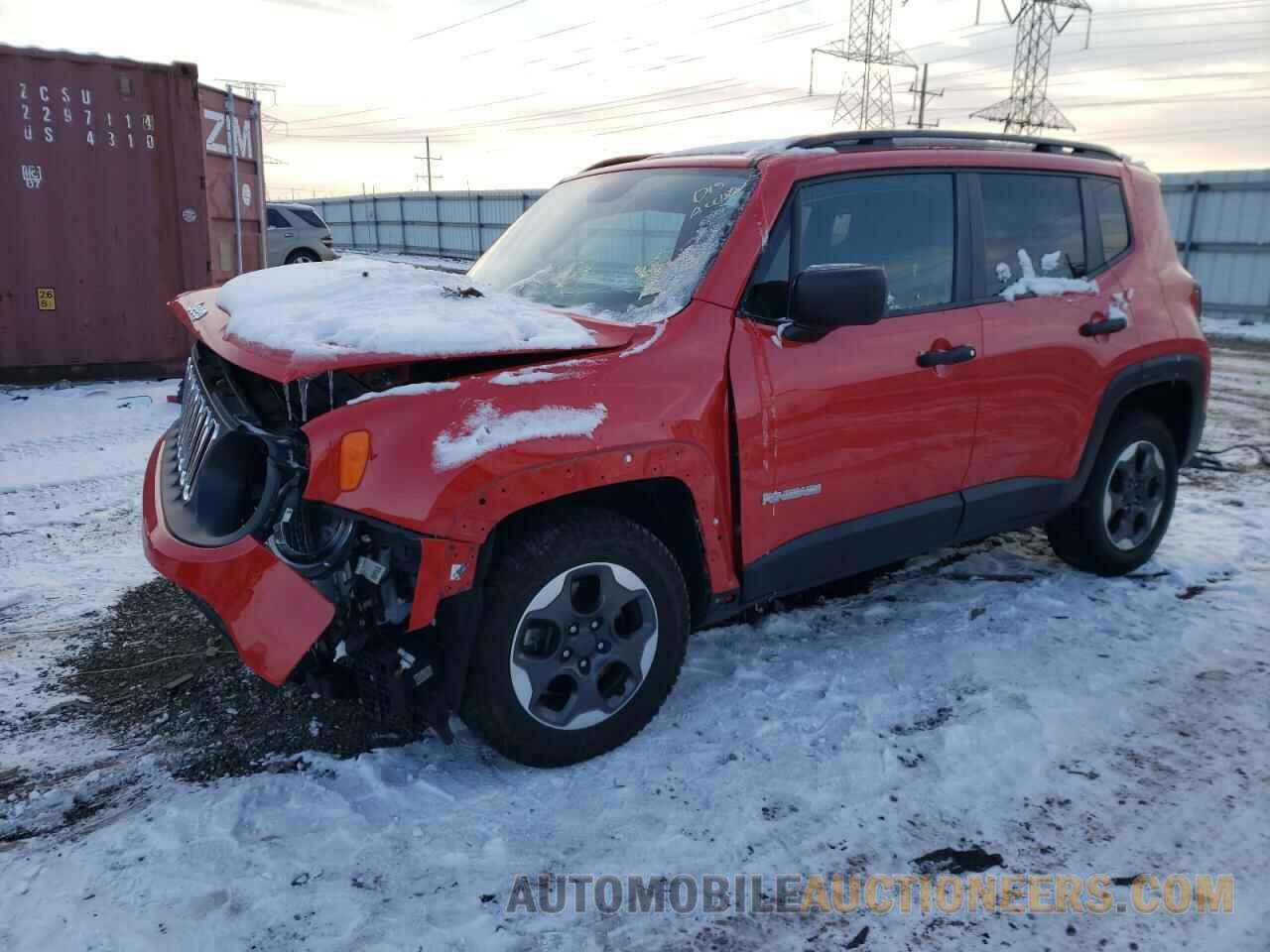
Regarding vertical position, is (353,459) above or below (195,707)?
above

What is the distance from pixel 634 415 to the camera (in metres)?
2.84

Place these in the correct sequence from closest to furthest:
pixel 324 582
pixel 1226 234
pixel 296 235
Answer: pixel 324 582, pixel 1226 234, pixel 296 235

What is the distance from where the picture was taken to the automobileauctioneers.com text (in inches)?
94.8

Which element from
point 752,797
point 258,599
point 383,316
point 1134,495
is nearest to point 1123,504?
point 1134,495

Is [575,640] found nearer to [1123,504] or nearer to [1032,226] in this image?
[1032,226]

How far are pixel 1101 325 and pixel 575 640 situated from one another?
285cm

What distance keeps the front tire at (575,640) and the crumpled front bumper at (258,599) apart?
49cm

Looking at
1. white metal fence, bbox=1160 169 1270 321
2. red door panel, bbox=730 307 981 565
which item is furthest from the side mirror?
white metal fence, bbox=1160 169 1270 321

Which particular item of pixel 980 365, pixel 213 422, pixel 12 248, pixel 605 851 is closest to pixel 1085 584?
pixel 980 365

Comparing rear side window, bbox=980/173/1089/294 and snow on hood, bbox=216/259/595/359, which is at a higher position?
rear side window, bbox=980/173/1089/294

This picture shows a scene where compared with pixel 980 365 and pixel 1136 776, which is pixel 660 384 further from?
pixel 1136 776

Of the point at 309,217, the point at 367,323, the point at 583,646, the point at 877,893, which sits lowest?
the point at 877,893

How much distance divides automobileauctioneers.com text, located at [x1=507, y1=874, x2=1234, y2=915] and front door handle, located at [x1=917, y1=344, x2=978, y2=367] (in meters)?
1.82

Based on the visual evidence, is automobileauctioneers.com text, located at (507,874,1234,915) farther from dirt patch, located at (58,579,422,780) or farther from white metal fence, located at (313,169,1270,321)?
white metal fence, located at (313,169,1270,321)
